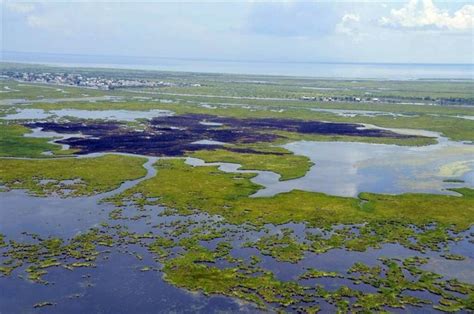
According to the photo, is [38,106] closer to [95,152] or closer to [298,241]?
[95,152]

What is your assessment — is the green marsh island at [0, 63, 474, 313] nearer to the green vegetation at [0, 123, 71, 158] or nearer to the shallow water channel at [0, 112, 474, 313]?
the shallow water channel at [0, 112, 474, 313]

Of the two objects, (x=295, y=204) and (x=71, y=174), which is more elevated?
(x=295, y=204)

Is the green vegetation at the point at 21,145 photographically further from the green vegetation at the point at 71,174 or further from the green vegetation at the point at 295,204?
the green vegetation at the point at 295,204

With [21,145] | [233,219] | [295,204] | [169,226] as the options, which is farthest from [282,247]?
[21,145]

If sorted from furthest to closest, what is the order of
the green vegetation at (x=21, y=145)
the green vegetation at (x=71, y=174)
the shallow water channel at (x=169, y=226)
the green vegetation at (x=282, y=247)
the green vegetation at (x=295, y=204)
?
the green vegetation at (x=21, y=145) → the green vegetation at (x=71, y=174) → the green vegetation at (x=295, y=204) → the green vegetation at (x=282, y=247) → the shallow water channel at (x=169, y=226)

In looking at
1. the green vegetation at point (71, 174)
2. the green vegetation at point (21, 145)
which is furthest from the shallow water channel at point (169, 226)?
the green vegetation at point (21, 145)

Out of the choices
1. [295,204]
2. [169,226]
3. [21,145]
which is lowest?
[169,226]

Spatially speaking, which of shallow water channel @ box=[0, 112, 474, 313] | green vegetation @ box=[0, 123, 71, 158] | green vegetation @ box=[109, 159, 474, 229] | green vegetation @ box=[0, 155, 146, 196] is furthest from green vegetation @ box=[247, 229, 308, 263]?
green vegetation @ box=[0, 123, 71, 158]

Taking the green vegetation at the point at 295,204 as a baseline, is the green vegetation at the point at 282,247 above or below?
below

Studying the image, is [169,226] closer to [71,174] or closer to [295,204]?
[295,204]
